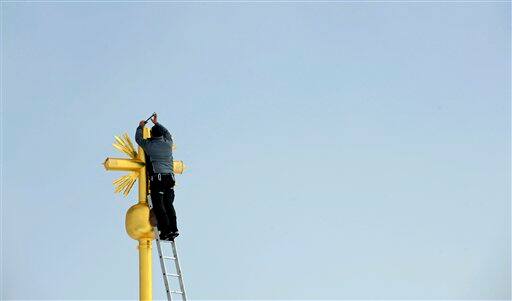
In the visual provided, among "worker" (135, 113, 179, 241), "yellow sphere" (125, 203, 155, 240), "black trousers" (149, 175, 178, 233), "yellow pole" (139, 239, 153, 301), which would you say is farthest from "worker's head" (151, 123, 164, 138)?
"yellow pole" (139, 239, 153, 301)

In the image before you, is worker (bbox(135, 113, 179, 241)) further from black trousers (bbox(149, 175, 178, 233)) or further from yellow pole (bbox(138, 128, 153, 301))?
yellow pole (bbox(138, 128, 153, 301))

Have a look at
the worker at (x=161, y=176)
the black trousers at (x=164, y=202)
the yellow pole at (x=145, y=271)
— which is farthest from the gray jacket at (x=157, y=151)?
the yellow pole at (x=145, y=271)

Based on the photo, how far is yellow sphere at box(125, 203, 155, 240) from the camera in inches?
742

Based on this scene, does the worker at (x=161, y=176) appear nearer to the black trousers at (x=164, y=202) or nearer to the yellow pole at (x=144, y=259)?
the black trousers at (x=164, y=202)

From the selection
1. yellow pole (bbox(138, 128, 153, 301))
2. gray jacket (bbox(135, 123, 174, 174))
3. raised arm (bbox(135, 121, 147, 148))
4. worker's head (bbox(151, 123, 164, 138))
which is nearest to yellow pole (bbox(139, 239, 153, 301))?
yellow pole (bbox(138, 128, 153, 301))

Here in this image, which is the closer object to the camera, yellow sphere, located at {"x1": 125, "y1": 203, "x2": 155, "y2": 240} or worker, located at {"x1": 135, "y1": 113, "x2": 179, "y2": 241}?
worker, located at {"x1": 135, "y1": 113, "x2": 179, "y2": 241}

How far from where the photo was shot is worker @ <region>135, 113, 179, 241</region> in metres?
18.7

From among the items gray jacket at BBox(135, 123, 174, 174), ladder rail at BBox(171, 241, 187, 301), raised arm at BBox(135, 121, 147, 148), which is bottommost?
ladder rail at BBox(171, 241, 187, 301)

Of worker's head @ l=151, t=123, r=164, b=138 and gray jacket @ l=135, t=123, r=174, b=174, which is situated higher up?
worker's head @ l=151, t=123, r=164, b=138

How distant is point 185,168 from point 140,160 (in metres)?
1.24

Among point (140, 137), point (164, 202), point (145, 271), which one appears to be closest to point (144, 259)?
point (145, 271)

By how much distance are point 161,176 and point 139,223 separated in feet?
3.60

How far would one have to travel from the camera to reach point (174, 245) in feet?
60.6

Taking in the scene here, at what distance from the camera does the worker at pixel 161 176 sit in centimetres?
1866
